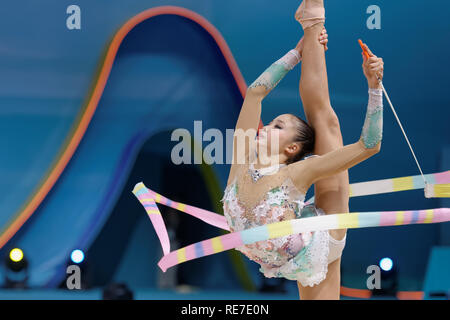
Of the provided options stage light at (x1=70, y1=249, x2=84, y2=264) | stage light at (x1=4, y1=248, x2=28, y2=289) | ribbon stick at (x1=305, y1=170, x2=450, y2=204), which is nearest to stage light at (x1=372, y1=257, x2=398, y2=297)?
ribbon stick at (x1=305, y1=170, x2=450, y2=204)

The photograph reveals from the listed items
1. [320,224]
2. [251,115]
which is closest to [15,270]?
[251,115]

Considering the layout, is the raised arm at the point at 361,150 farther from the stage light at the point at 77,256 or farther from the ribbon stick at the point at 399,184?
the stage light at the point at 77,256

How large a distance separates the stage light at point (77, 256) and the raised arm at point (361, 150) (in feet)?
9.76

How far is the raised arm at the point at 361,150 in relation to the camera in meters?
2.32

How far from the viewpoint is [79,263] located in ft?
16.3

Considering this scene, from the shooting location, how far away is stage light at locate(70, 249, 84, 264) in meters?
4.96

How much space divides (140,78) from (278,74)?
279 centimetres

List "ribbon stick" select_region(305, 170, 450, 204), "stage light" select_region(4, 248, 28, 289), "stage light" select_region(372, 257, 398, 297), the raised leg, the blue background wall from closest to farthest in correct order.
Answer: the raised leg
"ribbon stick" select_region(305, 170, 450, 204)
"stage light" select_region(372, 257, 398, 297)
"stage light" select_region(4, 248, 28, 289)
the blue background wall

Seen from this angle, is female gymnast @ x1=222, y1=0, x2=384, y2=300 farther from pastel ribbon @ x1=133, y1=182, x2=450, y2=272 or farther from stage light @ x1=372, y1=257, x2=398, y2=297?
stage light @ x1=372, y1=257, x2=398, y2=297

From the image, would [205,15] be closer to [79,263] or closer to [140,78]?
[140,78]

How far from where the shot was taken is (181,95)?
5293 mm

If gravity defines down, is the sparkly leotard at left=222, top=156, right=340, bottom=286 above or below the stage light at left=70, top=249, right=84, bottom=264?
above

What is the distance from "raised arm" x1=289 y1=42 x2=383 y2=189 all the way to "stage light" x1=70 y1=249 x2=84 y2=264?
2.98 meters
